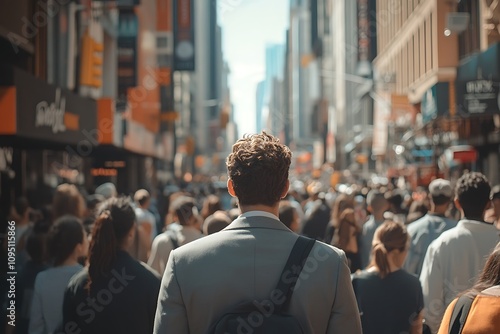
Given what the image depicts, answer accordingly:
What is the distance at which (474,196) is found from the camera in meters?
6.58

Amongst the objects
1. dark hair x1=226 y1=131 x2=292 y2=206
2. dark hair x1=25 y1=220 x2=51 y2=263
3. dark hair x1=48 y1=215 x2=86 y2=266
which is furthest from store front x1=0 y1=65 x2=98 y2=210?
dark hair x1=226 y1=131 x2=292 y2=206

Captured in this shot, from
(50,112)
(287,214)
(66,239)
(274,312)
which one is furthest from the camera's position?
(50,112)

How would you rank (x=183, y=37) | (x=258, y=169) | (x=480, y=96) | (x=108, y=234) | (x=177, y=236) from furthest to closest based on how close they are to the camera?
(x=183, y=37) → (x=480, y=96) → (x=177, y=236) → (x=108, y=234) → (x=258, y=169)

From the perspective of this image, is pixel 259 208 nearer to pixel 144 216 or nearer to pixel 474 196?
pixel 474 196

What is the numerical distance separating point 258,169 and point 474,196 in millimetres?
3444

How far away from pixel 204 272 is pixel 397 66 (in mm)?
51230

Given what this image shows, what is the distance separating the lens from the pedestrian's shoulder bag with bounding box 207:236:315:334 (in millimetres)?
3268

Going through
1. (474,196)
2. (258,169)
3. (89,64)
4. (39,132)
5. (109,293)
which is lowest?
(109,293)

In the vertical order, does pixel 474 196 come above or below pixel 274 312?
above

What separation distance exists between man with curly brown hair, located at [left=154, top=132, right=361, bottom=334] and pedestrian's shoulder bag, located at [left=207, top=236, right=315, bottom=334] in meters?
0.02

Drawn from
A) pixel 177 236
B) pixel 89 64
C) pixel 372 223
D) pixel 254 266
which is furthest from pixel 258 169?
pixel 89 64

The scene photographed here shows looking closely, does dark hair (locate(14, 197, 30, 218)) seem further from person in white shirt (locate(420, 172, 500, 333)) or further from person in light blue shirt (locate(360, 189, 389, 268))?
person in white shirt (locate(420, 172, 500, 333))

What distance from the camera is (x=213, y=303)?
3430 millimetres

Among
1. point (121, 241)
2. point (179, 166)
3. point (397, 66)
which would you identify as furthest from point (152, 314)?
point (179, 166)
